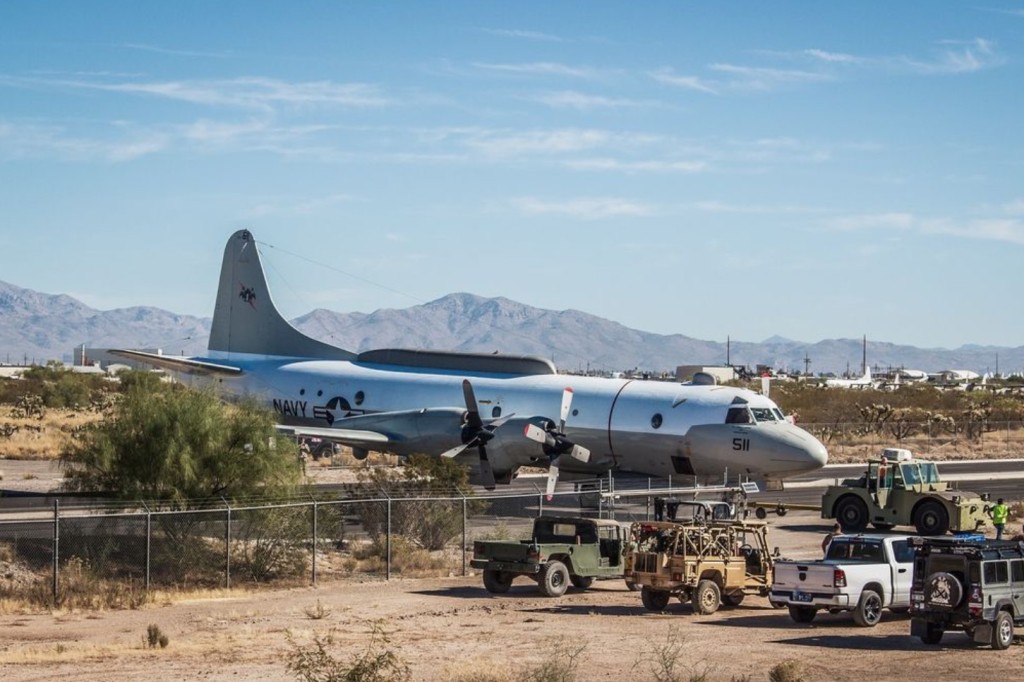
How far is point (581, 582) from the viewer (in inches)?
1185

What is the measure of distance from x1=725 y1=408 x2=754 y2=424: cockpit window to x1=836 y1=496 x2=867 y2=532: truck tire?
391 centimetres

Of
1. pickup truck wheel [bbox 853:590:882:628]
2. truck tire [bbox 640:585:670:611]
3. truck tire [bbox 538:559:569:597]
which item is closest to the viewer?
pickup truck wheel [bbox 853:590:882:628]

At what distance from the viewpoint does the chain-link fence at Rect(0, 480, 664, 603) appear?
29812 millimetres

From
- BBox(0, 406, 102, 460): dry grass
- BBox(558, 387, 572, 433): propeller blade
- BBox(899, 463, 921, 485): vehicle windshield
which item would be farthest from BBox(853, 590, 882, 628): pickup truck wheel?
BBox(0, 406, 102, 460): dry grass

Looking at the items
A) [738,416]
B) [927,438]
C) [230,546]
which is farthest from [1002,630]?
[927,438]

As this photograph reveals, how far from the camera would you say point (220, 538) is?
3356 centimetres

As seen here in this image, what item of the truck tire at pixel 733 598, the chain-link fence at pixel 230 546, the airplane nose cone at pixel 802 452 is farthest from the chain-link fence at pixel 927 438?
the truck tire at pixel 733 598

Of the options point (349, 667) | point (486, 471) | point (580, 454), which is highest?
point (580, 454)

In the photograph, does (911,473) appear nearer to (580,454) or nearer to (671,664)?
(580,454)

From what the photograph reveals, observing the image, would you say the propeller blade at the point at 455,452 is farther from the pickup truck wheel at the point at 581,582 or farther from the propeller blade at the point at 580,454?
the pickup truck wheel at the point at 581,582

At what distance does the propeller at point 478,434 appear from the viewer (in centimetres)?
4541

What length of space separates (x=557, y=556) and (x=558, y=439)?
1537cm

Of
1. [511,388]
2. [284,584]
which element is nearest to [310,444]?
[511,388]

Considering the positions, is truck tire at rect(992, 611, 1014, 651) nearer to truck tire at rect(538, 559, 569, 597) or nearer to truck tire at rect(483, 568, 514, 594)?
truck tire at rect(538, 559, 569, 597)
